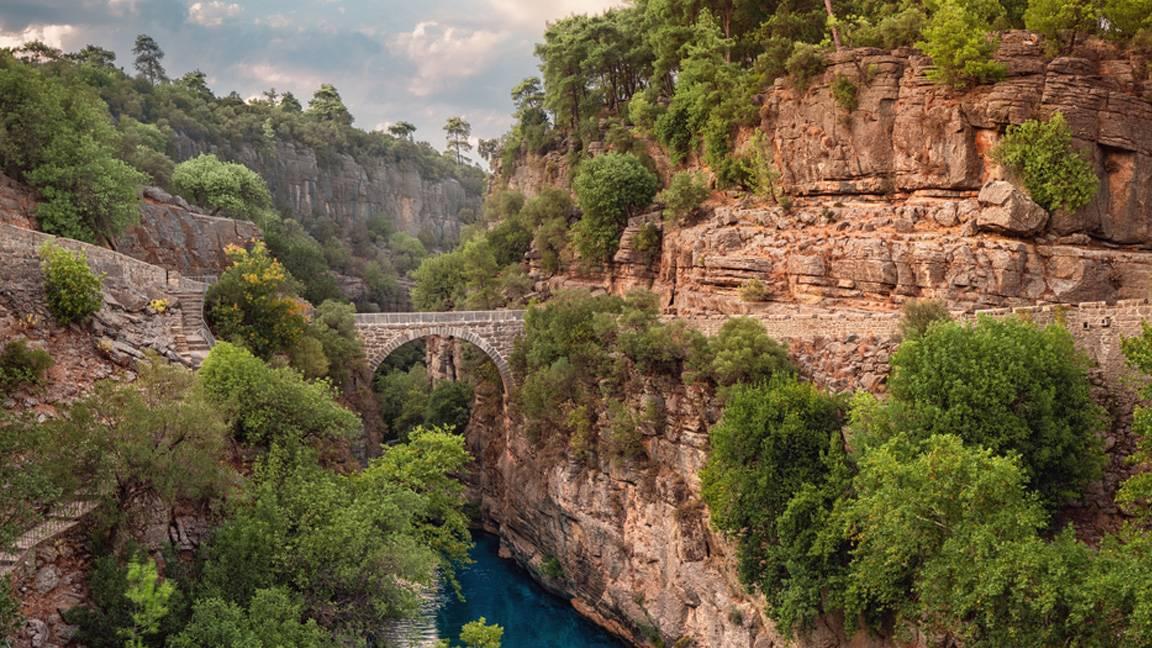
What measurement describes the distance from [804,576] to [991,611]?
5.37 m

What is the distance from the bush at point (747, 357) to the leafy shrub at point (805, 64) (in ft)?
33.0

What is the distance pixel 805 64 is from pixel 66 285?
24.2 metres

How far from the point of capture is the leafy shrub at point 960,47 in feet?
78.0

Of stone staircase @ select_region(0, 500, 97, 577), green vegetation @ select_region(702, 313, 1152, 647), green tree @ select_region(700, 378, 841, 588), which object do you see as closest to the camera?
stone staircase @ select_region(0, 500, 97, 577)

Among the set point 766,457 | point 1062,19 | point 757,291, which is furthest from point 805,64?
point 766,457

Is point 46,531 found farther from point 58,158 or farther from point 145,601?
point 58,158

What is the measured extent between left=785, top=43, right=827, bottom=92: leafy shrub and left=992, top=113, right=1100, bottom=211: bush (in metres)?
7.12

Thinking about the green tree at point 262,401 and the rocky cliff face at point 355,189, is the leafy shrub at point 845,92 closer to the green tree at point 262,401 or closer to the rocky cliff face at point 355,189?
the green tree at point 262,401

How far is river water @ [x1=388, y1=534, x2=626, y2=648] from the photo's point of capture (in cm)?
2930

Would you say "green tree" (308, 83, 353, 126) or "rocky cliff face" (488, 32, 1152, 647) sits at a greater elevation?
"green tree" (308, 83, 353, 126)

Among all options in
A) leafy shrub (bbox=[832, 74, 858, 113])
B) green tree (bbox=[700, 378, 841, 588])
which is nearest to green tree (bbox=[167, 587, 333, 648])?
green tree (bbox=[700, 378, 841, 588])

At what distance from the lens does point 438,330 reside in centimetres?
3597

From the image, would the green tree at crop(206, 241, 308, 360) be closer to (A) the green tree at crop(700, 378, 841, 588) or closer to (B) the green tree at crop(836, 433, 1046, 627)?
(A) the green tree at crop(700, 378, 841, 588)

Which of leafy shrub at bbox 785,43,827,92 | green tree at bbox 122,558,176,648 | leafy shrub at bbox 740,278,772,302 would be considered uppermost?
leafy shrub at bbox 785,43,827,92
